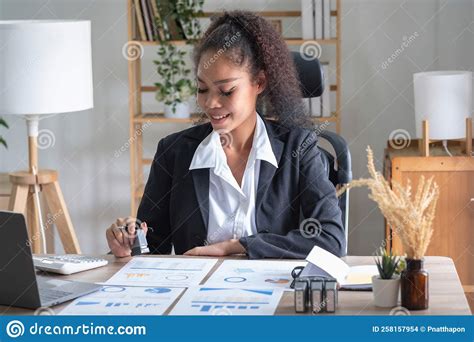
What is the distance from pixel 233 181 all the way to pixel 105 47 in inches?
89.1

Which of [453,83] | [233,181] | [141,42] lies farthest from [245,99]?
[141,42]

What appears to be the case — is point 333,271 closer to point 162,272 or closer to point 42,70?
point 162,272

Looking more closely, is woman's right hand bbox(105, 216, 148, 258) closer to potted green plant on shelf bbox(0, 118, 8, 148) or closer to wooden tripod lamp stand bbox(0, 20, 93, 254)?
wooden tripod lamp stand bbox(0, 20, 93, 254)

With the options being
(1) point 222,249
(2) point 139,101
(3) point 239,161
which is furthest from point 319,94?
(2) point 139,101

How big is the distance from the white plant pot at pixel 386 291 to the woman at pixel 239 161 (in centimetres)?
61

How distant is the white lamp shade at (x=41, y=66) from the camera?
361cm

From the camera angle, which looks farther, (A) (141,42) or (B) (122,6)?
(B) (122,6)

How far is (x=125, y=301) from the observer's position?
2020mm

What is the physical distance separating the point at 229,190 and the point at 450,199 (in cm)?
160

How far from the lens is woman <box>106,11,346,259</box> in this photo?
8.70 ft

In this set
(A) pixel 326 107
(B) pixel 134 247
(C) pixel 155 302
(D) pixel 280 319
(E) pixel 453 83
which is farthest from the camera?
(A) pixel 326 107

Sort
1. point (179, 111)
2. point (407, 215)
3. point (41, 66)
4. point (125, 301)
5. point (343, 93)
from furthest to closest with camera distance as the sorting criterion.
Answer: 1. point (343, 93)
2. point (179, 111)
3. point (41, 66)
4. point (125, 301)
5. point (407, 215)

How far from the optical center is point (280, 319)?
6.02 ft

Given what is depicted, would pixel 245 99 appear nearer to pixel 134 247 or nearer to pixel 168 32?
pixel 134 247
